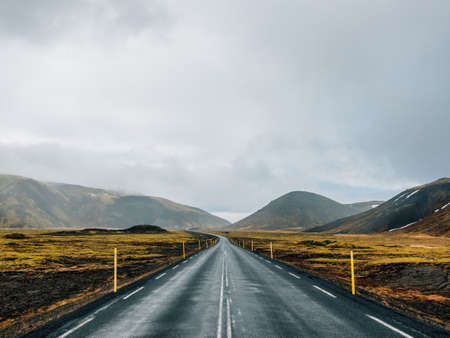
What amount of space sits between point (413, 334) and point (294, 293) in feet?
18.3

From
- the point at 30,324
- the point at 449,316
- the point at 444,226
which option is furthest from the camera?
the point at 444,226

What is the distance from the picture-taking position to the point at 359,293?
Result: 523 inches

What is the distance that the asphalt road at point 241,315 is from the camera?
8039mm

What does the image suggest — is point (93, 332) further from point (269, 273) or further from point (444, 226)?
point (444, 226)

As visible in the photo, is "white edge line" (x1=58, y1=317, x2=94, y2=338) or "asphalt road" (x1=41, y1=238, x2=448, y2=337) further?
"asphalt road" (x1=41, y1=238, x2=448, y2=337)

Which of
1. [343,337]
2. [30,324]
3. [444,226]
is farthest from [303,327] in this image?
[444,226]

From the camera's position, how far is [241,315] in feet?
31.4

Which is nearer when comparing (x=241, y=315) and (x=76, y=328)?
(x=76, y=328)

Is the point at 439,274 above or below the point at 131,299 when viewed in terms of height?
below

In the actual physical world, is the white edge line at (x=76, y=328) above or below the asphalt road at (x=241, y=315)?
above

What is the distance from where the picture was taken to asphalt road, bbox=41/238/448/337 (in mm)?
8039

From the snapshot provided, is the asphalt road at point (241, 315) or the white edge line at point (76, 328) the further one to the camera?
the asphalt road at point (241, 315)

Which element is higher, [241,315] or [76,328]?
[76,328]

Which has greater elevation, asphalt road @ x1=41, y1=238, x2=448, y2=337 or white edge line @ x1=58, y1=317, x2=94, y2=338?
white edge line @ x1=58, y1=317, x2=94, y2=338
